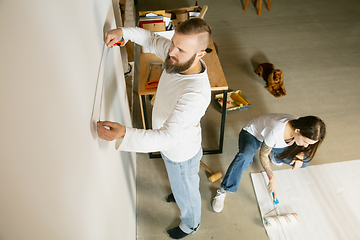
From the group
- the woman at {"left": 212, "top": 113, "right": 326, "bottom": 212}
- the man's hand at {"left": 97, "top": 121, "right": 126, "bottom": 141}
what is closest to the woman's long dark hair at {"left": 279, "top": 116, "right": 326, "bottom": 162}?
the woman at {"left": 212, "top": 113, "right": 326, "bottom": 212}

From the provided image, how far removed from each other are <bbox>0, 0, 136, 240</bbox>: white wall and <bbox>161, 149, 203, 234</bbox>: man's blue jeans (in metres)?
0.55

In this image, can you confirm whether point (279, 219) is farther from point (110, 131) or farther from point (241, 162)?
point (110, 131)

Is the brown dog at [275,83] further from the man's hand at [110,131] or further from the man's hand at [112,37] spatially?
the man's hand at [110,131]

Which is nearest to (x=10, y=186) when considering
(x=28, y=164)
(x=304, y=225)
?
(x=28, y=164)

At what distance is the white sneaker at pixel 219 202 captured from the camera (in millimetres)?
2092

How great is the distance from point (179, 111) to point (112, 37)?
1.82 ft

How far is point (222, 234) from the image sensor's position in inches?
78.0

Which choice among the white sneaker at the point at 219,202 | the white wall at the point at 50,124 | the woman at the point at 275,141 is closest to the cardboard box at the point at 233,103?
the woman at the point at 275,141

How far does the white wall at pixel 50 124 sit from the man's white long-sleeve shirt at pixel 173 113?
211mm

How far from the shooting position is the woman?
1.67m

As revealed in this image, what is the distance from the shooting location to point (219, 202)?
6.91 ft

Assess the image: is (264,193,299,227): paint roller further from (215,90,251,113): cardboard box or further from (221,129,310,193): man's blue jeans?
(215,90,251,113): cardboard box

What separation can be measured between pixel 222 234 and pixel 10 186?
6.05 feet

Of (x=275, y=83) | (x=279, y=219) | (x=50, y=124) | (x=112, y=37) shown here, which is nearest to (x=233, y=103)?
(x=275, y=83)
